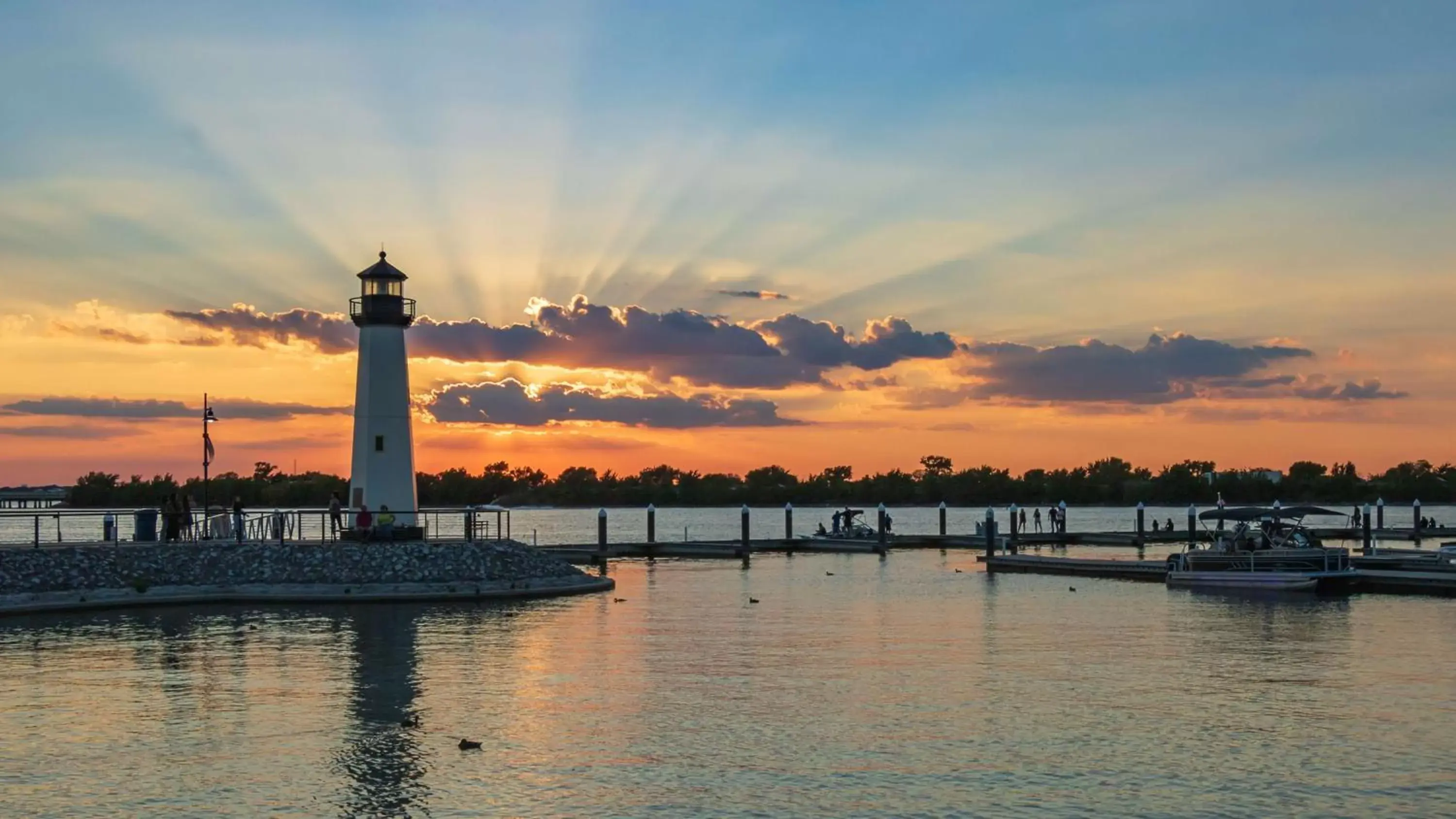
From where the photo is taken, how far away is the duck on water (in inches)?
1973

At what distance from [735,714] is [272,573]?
29271 millimetres

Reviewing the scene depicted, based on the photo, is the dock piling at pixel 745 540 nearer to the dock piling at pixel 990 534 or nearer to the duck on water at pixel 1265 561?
the dock piling at pixel 990 534

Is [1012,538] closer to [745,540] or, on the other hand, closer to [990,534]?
[990,534]

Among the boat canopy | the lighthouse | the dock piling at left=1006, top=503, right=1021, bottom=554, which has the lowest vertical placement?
the dock piling at left=1006, top=503, right=1021, bottom=554

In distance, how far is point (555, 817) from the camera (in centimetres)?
1847

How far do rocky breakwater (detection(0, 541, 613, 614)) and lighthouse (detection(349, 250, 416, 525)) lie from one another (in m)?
2.08

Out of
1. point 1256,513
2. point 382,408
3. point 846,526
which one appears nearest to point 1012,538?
point 846,526

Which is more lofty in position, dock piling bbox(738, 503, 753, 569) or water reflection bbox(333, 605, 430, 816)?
dock piling bbox(738, 503, 753, 569)

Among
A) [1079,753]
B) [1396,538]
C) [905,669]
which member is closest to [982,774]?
[1079,753]

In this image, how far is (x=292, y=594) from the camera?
48656 millimetres

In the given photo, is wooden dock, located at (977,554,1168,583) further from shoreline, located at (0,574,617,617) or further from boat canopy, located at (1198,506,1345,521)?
shoreline, located at (0,574,617,617)

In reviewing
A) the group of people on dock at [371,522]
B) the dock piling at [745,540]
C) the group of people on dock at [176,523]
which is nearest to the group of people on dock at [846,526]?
the dock piling at [745,540]

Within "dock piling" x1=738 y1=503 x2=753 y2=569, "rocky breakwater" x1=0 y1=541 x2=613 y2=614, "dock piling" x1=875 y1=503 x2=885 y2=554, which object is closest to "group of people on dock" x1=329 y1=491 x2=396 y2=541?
"rocky breakwater" x1=0 y1=541 x2=613 y2=614

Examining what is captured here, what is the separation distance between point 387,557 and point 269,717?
25.2 metres
